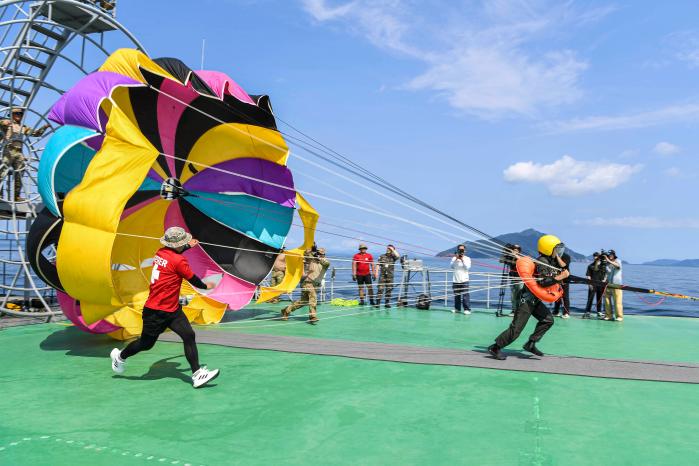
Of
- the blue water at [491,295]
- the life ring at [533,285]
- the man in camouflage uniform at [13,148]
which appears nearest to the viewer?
the life ring at [533,285]

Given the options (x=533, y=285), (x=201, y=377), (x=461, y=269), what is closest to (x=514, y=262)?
(x=533, y=285)

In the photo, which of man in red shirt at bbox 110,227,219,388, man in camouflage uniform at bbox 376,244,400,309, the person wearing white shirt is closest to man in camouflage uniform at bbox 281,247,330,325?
man in camouflage uniform at bbox 376,244,400,309

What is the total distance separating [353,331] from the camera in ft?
30.9

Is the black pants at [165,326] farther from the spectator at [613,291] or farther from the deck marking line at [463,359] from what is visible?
the spectator at [613,291]

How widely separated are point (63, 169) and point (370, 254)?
7.99 meters

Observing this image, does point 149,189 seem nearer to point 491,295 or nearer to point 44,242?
point 44,242

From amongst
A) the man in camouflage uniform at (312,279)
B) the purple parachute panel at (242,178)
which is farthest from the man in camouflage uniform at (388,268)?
the purple parachute panel at (242,178)

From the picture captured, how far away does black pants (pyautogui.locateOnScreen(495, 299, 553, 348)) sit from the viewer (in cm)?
686

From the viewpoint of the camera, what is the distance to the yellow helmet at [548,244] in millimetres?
7043

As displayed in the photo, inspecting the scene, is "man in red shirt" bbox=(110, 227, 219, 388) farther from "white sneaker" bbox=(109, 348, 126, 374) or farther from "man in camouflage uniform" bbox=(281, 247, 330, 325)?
"man in camouflage uniform" bbox=(281, 247, 330, 325)

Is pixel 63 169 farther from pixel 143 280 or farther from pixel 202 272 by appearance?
pixel 202 272

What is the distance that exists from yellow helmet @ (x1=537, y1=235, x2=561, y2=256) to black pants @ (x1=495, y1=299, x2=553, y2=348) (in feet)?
2.21

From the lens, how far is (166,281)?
18.5 ft

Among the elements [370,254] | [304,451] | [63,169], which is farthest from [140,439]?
[370,254]
